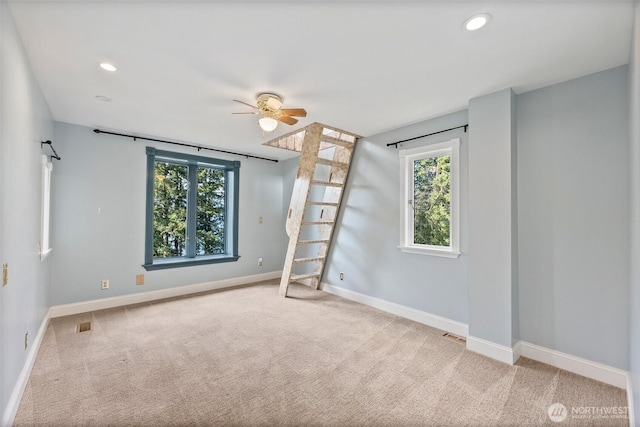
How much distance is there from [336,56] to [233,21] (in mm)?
748

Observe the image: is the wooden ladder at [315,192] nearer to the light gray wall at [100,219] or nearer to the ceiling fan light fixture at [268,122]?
the ceiling fan light fixture at [268,122]

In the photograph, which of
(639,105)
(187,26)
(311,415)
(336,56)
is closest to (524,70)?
(639,105)

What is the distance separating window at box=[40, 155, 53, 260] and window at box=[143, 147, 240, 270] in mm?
1114

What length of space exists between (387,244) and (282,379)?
7.14 feet

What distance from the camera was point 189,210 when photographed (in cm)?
469

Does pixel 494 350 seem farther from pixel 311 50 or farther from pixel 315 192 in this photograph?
pixel 315 192

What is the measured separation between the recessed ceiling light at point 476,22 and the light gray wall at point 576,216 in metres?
1.25

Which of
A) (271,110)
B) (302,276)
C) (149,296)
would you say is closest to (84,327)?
(149,296)

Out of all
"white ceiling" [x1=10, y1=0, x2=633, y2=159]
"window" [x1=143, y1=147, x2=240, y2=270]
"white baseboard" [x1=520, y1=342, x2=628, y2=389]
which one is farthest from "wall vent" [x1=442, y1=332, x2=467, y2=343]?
"window" [x1=143, y1=147, x2=240, y2=270]

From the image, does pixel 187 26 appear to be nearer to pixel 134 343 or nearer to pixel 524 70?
pixel 524 70

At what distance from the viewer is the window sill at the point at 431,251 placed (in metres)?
3.05

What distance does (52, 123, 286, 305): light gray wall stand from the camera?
3.46 m

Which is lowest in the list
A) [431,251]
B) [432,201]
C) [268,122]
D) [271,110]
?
[431,251]

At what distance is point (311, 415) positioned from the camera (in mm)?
1749
